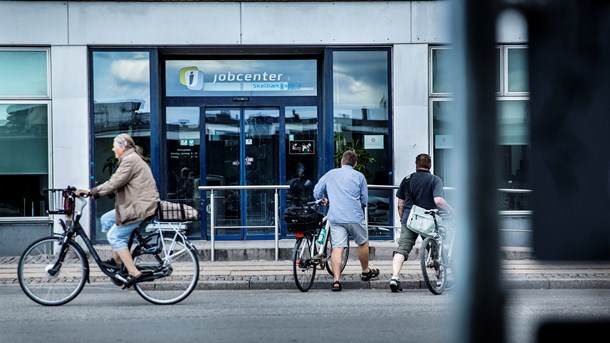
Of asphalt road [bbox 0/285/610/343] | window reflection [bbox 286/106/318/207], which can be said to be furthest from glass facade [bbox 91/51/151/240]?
asphalt road [bbox 0/285/610/343]

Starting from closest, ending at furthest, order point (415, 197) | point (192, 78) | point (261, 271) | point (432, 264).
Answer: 1. point (432, 264)
2. point (415, 197)
3. point (261, 271)
4. point (192, 78)

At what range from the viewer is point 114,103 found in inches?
574

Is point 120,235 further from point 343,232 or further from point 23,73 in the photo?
point 23,73

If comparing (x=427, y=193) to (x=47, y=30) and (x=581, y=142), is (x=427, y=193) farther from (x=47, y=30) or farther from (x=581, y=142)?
(x=581, y=142)

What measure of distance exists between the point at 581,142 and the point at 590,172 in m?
0.04

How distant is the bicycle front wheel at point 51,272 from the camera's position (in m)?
8.94

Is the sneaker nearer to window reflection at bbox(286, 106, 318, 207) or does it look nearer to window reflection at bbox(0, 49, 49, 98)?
window reflection at bbox(286, 106, 318, 207)

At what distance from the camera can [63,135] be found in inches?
566

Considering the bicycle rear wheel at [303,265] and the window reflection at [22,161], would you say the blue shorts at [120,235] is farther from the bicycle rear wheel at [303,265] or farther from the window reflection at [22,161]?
the window reflection at [22,161]

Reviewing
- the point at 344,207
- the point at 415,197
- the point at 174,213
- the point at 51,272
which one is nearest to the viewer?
the point at 51,272

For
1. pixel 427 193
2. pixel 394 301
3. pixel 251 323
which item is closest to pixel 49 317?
pixel 251 323

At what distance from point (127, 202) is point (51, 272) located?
1.05 m

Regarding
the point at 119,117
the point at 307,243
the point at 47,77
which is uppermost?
the point at 47,77

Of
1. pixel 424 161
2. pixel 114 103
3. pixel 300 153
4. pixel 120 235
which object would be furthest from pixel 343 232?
pixel 114 103
